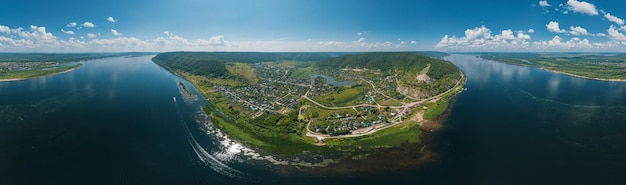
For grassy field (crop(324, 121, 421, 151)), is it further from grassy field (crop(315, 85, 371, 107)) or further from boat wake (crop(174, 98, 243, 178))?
grassy field (crop(315, 85, 371, 107))

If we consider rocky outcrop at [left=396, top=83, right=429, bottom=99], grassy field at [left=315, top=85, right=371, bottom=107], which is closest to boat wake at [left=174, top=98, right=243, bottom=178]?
grassy field at [left=315, top=85, right=371, bottom=107]

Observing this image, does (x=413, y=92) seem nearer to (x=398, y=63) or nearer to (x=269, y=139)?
(x=269, y=139)

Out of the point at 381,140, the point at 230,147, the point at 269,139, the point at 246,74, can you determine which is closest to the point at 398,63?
the point at 246,74

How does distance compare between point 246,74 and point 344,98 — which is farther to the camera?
point 246,74

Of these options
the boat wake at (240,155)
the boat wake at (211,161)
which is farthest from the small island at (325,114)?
the boat wake at (211,161)

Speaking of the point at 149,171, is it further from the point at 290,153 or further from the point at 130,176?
the point at 290,153

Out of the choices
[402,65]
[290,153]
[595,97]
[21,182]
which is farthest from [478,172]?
[402,65]

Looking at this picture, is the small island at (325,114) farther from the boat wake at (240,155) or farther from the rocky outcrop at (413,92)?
the boat wake at (240,155)
